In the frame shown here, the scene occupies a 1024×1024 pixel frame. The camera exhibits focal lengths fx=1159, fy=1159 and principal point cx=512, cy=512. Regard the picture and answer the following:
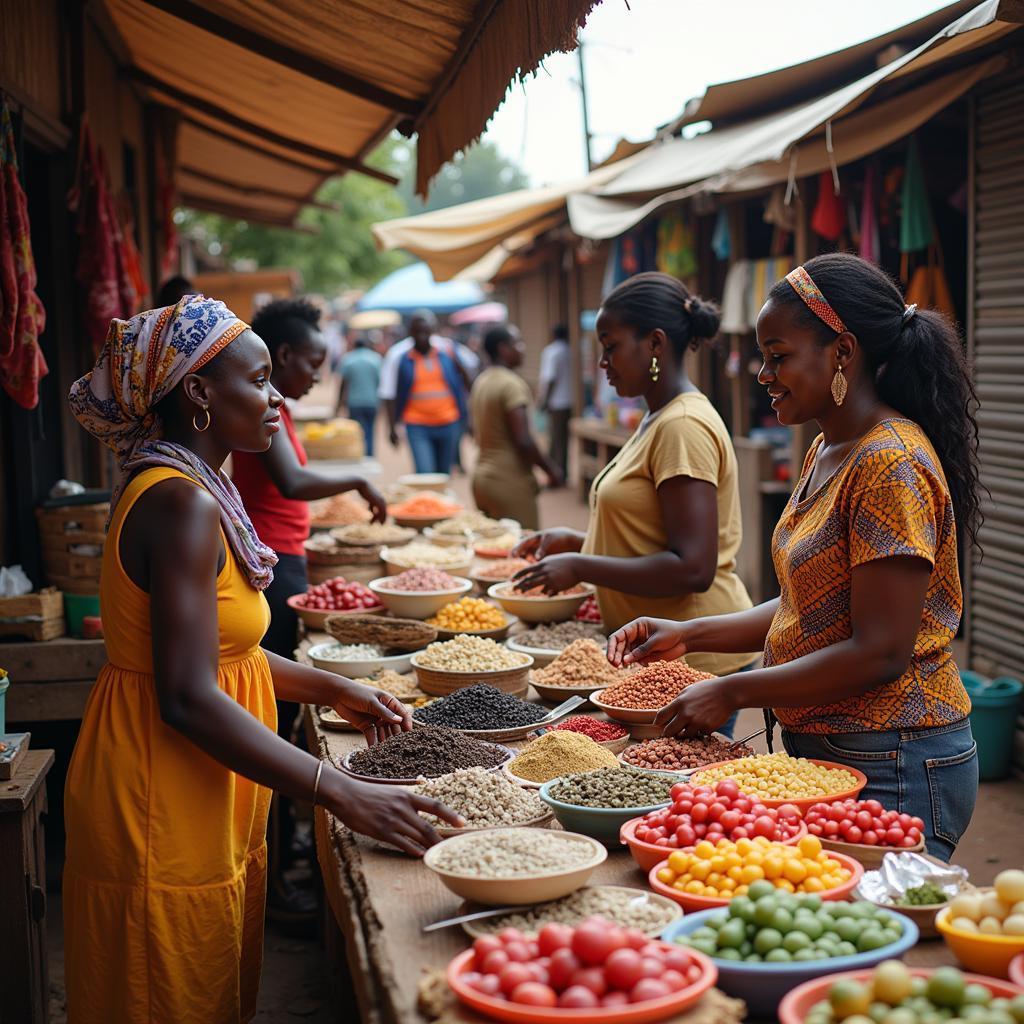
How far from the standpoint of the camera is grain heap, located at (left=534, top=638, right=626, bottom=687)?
3707 millimetres

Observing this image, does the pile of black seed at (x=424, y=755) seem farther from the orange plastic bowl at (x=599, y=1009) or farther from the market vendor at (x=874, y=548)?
the orange plastic bowl at (x=599, y=1009)

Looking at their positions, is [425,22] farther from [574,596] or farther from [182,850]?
[182,850]

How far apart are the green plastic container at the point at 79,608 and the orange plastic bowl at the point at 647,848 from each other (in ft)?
11.1

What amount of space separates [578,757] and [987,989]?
4.09ft

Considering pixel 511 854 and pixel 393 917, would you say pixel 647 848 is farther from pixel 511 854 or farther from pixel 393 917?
→ pixel 393 917

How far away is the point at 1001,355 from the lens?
619cm

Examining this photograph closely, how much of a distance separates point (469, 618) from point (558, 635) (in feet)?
1.26

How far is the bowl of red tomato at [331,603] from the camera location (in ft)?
15.9

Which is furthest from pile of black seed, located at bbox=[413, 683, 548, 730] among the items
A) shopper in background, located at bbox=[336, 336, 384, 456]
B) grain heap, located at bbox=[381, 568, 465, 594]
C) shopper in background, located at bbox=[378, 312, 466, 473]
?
shopper in background, located at bbox=[336, 336, 384, 456]

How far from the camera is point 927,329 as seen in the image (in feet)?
8.82

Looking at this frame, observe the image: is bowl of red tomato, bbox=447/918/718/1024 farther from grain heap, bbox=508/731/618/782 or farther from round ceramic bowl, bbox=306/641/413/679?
round ceramic bowl, bbox=306/641/413/679

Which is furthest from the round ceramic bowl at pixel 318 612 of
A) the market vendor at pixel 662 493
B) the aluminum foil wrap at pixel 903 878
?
the aluminum foil wrap at pixel 903 878

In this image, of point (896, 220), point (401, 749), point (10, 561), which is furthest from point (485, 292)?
point (401, 749)

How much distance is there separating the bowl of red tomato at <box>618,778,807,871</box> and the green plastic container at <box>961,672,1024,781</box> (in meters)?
4.08
